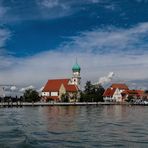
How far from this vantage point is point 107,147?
33.9 m

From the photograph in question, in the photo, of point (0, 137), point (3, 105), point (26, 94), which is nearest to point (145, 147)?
point (0, 137)

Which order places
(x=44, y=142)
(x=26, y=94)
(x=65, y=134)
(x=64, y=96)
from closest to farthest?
(x=44, y=142), (x=65, y=134), (x=26, y=94), (x=64, y=96)

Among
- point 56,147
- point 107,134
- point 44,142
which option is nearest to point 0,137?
point 44,142

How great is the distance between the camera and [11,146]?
33969mm

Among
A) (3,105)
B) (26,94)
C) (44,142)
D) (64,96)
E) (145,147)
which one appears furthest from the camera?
(64,96)

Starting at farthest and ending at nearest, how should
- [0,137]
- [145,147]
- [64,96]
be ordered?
[64,96] < [0,137] < [145,147]

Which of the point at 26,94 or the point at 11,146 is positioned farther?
the point at 26,94

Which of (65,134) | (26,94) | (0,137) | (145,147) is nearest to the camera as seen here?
(145,147)

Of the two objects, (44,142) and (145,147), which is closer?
(145,147)

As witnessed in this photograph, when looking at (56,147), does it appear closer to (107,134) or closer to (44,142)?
(44,142)

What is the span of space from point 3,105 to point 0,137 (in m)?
111

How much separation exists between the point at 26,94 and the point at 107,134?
14630cm

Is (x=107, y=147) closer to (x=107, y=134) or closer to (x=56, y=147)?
(x=56, y=147)

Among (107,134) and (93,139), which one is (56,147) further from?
(107,134)
